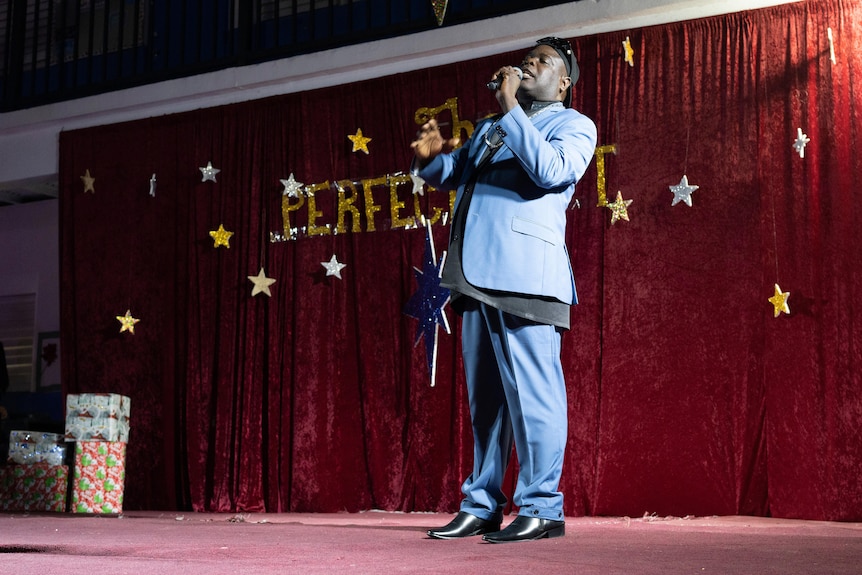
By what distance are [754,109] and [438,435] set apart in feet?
6.63

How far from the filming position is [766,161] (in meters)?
4.02

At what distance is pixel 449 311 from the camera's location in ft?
15.2

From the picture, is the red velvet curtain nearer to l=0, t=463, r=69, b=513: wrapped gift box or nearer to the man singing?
l=0, t=463, r=69, b=513: wrapped gift box

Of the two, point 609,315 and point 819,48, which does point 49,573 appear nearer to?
point 609,315

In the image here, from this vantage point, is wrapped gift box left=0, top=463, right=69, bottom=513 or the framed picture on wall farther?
the framed picture on wall

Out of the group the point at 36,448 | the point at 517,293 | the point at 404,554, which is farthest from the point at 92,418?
the point at 404,554

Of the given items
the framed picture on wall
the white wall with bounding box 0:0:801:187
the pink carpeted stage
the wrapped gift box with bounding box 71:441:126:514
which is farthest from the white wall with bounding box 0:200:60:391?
the pink carpeted stage

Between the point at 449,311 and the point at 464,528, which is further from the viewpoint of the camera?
the point at 449,311

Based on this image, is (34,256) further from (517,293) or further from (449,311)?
(517,293)

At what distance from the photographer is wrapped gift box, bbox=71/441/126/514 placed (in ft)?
15.1

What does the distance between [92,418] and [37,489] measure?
0.49m

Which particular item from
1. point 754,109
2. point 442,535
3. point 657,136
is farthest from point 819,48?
point 442,535

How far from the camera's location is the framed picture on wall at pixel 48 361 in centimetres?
671

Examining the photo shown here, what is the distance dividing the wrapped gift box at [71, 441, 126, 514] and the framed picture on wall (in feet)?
7.15
